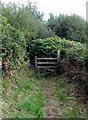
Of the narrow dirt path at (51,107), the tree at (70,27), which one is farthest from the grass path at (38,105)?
the tree at (70,27)

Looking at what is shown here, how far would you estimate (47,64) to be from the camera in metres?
7.54

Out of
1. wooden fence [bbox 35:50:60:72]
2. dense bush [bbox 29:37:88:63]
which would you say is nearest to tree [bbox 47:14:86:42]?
dense bush [bbox 29:37:88:63]

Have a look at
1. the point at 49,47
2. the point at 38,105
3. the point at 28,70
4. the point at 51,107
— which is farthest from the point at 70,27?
the point at 38,105

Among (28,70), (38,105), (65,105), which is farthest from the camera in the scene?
(28,70)

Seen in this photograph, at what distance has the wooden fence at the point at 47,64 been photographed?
7.38 meters

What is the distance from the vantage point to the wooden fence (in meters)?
7.38

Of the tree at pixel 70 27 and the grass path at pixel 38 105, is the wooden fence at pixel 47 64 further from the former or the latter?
A: the tree at pixel 70 27

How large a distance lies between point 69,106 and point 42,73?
383 centimetres

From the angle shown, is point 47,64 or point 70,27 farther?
point 70,27

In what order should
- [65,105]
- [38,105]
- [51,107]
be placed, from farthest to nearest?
[65,105], [51,107], [38,105]

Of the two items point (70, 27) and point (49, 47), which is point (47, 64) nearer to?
point (49, 47)

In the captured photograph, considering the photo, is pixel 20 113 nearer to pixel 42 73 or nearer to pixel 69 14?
pixel 42 73

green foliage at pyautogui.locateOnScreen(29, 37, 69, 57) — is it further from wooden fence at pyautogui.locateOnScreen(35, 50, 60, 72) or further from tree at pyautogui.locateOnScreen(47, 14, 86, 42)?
tree at pyautogui.locateOnScreen(47, 14, 86, 42)

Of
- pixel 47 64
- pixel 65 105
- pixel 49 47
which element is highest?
pixel 49 47
